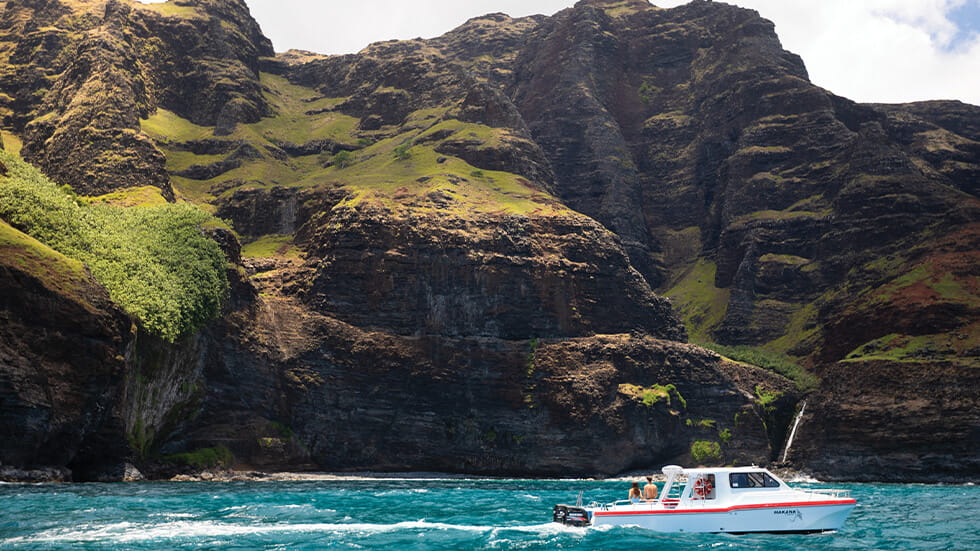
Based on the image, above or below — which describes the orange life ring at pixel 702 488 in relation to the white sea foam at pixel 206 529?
above

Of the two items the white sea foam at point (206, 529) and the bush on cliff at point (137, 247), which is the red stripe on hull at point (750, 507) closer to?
the white sea foam at point (206, 529)

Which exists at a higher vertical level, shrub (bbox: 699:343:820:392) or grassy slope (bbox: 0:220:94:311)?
grassy slope (bbox: 0:220:94:311)

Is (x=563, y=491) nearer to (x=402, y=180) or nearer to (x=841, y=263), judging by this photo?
(x=402, y=180)

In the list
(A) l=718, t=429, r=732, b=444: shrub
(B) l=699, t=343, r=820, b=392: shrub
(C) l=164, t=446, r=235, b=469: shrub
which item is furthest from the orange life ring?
(B) l=699, t=343, r=820, b=392: shrub

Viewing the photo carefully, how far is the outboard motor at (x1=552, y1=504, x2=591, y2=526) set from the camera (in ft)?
154

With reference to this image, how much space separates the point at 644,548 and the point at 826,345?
141225 millimetres

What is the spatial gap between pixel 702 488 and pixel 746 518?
2.84 meters

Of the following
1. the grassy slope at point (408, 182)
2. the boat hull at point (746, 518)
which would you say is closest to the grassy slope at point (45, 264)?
the boat hull at point (746, 518)

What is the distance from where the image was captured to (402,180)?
168 meters

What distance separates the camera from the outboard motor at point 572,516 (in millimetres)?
46906

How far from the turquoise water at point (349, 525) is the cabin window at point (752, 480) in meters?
2.72

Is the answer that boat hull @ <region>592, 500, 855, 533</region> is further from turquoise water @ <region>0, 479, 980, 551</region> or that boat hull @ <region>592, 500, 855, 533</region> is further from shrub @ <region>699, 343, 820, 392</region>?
shrub @ <region>699, 343, 820, 392</region>

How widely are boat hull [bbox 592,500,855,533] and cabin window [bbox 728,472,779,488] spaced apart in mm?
1575

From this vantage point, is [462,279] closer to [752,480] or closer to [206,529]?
[206,529]
